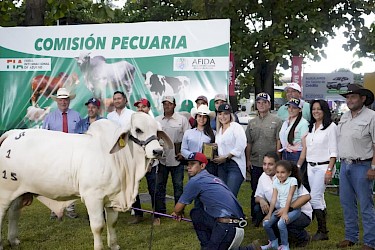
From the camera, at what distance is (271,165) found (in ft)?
20.8

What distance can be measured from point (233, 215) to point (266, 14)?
10.8 meters

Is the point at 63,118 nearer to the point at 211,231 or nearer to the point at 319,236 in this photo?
the point at 211,231

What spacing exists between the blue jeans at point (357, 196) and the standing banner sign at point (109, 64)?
10.5 ft

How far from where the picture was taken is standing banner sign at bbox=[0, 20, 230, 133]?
29.2ft

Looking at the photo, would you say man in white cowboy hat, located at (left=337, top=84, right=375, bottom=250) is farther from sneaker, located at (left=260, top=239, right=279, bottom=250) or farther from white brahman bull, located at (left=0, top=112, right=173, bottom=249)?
white brahman bull, located at (left=0, top=112, right=173, bottom=249)

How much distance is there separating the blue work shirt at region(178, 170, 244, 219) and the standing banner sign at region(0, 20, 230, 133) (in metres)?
3.85

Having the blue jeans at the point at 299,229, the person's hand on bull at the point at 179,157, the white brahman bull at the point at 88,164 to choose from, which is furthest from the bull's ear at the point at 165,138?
the blue jeans at the point at 299,229

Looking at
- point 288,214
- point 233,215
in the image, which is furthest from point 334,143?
point 233,215

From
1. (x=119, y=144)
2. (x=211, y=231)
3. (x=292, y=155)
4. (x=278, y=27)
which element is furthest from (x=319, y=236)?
(x=278, y=27)

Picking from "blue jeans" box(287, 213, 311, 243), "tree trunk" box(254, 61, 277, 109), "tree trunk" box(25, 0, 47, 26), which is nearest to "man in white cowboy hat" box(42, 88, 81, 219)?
"blue jeans" box(287, 213, 311, 243)

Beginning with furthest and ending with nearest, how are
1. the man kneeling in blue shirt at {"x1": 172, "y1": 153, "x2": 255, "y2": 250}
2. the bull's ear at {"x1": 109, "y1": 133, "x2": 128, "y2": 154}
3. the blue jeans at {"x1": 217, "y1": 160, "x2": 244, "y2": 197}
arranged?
the blue jeans at {"x1": 217, "y1": 160, "x2": 244, "y2": 197}
the bull's ear at {"x1": 109, "y1": 133, "x2": 128, "y2": 154}
the man kneeling in blue shirt at {"x1": 172, "y1": 153, "x2": 255, "y2": 250}

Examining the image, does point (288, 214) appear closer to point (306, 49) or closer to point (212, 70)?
point (212, 70)

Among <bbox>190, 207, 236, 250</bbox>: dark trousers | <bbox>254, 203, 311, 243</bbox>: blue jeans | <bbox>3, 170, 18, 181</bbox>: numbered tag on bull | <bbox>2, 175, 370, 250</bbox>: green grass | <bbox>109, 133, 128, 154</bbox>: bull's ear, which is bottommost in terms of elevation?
<bbox>2, 175, 370, 250</bbox>: green grass

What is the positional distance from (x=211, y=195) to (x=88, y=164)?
130 centimetres
